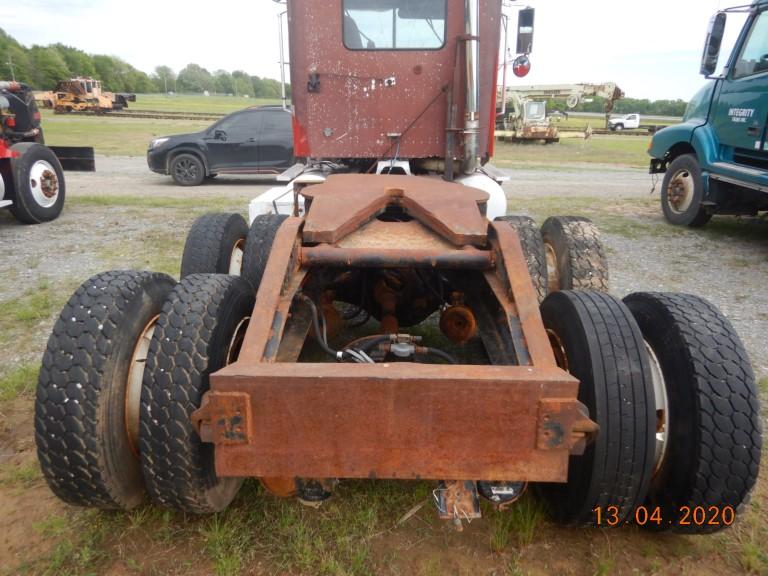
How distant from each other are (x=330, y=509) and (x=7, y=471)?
1593 millimetres

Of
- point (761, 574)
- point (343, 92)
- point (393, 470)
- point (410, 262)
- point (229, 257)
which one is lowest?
point (761, 574)

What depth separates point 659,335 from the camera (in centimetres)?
223

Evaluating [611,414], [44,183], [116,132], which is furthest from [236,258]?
[116,132]

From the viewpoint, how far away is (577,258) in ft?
12.3

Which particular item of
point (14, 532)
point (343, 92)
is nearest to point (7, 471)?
point (14, 532)

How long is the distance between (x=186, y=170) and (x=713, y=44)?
33.4 ft

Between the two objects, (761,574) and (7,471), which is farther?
(7,471)

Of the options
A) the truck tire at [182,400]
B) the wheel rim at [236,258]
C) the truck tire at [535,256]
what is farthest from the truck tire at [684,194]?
the truck tire at [182,400]

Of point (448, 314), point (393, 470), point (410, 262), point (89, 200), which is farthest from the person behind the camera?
point (89, 200)

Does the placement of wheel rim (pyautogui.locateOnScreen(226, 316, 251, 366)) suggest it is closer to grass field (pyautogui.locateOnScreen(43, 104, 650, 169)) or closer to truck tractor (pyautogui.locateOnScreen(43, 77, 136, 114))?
grass field (pyautogui.locateOnScreen(43, 104, 650, 169))

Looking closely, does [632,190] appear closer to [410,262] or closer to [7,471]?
[410,262]

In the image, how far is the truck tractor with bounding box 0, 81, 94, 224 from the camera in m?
7.62

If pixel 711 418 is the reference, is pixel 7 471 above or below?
below

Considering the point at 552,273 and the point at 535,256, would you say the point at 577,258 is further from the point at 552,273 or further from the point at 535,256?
the point at 535,256
